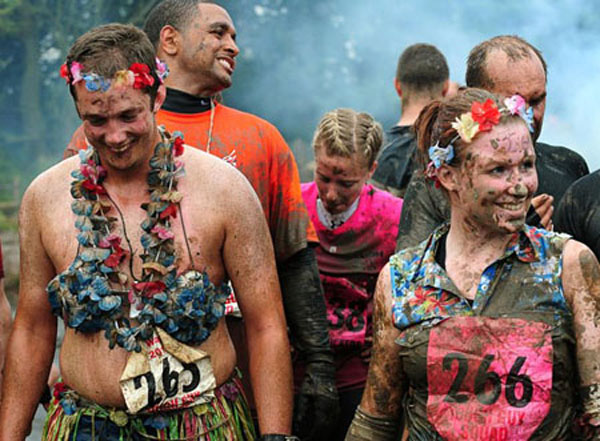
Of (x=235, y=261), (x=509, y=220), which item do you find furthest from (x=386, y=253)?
(x=509, y=220)

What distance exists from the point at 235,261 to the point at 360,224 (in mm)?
1358

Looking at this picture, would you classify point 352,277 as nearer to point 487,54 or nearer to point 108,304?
point 487,54

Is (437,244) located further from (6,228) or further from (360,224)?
(6,228)

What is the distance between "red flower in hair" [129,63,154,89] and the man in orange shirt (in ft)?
2.65

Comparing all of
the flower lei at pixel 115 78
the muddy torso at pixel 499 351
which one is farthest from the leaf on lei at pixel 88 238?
the muddy torso at pixel 499 351

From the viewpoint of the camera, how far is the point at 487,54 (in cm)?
421

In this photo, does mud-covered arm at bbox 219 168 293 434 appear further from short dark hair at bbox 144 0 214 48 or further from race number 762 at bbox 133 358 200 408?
short dark hair at bbox 144 0 214 48

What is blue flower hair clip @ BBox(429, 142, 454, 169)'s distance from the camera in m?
3.20

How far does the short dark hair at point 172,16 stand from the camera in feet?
Result: 14.3

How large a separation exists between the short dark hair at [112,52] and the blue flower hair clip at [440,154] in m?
0.94

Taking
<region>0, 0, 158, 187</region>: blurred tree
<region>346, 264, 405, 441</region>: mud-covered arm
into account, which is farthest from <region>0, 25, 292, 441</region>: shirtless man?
<region>0, 0, 158, 187</region>: blurred tree

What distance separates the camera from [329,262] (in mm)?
4695

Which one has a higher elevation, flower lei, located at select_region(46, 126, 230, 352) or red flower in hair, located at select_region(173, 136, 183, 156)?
red flower in hair, located at select_region(173, 136, 183, 156)

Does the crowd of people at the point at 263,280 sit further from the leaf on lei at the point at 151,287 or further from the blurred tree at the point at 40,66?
the blurred tree at the point at 40,66
